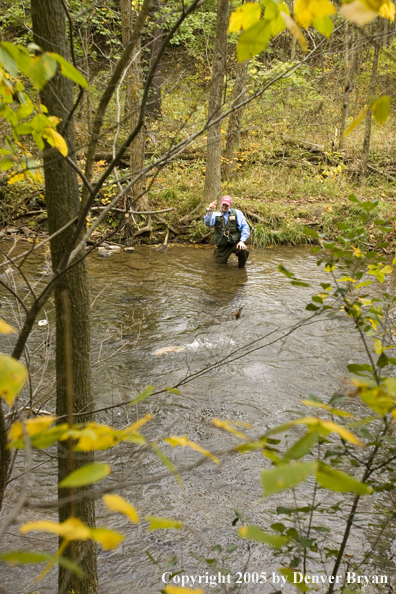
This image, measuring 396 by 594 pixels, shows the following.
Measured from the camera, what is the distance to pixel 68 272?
7.24 ft

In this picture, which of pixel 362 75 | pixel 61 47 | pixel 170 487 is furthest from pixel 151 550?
pixel 362 75

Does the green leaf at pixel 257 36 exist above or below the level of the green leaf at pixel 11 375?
above

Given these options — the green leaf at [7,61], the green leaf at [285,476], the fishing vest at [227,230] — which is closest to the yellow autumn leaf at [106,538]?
the green leaf at [285,476]

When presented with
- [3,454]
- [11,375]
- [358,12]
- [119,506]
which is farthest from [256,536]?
[358,12]

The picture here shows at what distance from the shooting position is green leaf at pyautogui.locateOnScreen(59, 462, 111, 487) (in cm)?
82

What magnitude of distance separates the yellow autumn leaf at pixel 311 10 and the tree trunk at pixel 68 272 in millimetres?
1074

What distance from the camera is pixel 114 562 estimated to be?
3209 millimetres

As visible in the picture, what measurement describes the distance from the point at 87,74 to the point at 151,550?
304 cm

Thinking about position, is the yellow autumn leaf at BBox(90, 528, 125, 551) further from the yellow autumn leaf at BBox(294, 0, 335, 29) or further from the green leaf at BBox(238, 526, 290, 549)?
the yellow autumn leaf at BBox(294, 0, 335, 29)

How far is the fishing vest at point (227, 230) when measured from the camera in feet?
33.6

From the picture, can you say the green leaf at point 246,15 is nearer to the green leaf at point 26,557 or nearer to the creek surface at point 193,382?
the creek surface at point 193,382

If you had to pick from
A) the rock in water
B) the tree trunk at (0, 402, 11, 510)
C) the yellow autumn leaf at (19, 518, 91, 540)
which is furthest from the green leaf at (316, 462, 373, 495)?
the rock in water

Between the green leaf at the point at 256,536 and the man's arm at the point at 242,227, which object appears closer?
the green leaf at the point at 256,536

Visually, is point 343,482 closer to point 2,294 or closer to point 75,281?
point 75,281
